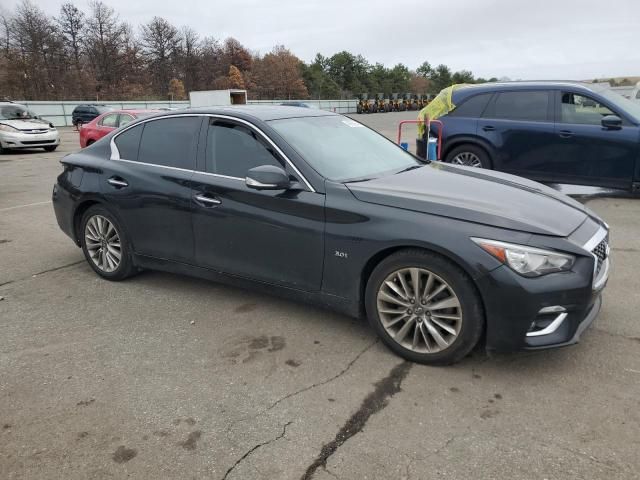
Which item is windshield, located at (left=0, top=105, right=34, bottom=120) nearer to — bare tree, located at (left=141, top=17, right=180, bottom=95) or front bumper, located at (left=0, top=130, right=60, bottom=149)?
A: front bumper, located at (left=0, top=130, right=60, bottom=149)

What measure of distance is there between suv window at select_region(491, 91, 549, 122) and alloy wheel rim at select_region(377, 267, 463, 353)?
20.2 ft

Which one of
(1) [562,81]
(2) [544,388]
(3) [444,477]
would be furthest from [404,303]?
(1) [562,81]

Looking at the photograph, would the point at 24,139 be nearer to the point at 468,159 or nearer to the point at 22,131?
the point at 22,131

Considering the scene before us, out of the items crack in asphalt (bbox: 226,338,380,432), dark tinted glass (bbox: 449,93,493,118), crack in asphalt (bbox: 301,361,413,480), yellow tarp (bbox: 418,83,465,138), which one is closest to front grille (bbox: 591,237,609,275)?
crack in asphalt (bbox: 301,361,413,480)

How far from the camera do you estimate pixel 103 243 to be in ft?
16.0

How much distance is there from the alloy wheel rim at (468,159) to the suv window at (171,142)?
565 cm

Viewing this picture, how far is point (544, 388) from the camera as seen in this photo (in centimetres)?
305

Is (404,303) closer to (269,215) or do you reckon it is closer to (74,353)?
(269,215)

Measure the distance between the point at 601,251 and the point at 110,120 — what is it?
43.9 feet

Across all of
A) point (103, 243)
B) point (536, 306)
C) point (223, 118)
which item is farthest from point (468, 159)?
point (536, 306)

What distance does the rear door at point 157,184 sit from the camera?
424 cm

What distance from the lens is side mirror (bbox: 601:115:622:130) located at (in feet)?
25.1

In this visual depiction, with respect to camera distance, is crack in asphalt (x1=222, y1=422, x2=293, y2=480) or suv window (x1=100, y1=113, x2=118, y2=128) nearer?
crack in asphalt (x1=222, y1=422, x2=293, y2=480)

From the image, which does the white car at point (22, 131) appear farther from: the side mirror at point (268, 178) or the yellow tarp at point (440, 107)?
the side mirror at point (268, 178)
